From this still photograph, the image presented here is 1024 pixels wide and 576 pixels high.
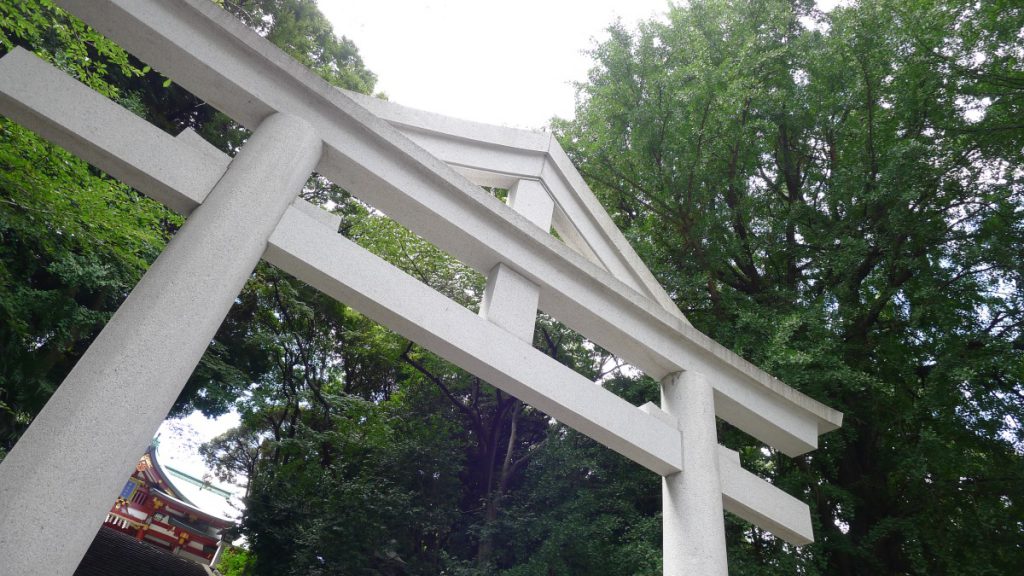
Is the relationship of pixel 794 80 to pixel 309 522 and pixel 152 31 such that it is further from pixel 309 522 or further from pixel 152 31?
pixel 309 522

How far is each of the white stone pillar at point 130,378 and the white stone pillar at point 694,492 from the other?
232cm

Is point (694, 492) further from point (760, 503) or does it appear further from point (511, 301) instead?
point (511, 301)

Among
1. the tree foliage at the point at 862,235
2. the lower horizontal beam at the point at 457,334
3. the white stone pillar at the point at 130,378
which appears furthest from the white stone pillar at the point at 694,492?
the tree foliage at the point at 862,235

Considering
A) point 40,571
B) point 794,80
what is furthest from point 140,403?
point 794,80

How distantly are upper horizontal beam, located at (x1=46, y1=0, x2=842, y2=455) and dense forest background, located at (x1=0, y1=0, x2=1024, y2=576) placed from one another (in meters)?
2.36

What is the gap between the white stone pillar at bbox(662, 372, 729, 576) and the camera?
2814mm

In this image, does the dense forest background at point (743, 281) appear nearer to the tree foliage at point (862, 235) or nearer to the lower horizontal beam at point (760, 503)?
the tree foliage at point (862, 235)

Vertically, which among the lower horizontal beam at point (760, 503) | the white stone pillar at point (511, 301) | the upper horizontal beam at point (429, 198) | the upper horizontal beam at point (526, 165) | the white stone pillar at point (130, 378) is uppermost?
the upper horizontal beam at point (526, 165)

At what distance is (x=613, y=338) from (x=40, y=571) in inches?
101

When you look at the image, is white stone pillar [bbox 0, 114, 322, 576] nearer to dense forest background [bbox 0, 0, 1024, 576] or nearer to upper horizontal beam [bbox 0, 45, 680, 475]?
upper horizontal beam [bbox 0, 45, 680, 475]

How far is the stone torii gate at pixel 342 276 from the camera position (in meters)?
1.75

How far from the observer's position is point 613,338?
3287mm

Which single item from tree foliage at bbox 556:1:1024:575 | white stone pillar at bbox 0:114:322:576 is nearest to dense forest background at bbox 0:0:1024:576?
tree foliage at bbox 556:1:1024:575

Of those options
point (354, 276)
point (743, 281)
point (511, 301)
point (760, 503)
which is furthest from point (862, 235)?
point (354, 276)
